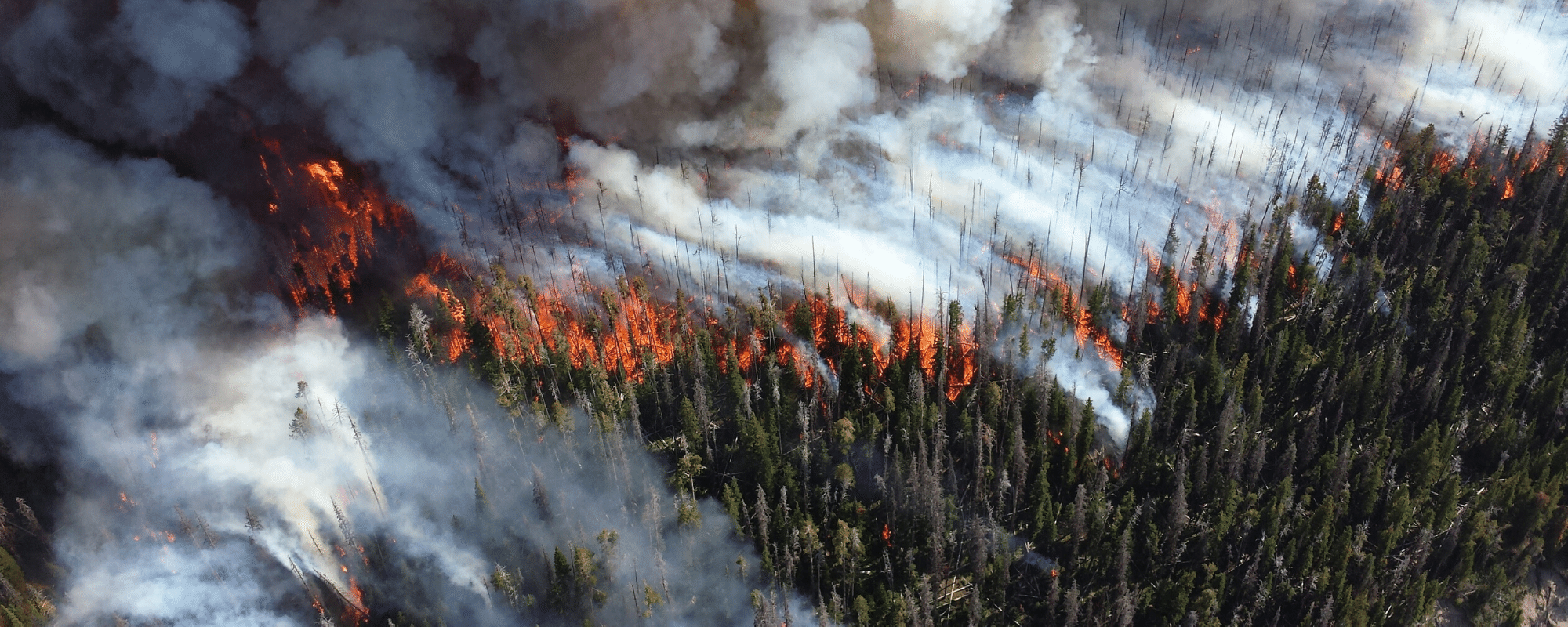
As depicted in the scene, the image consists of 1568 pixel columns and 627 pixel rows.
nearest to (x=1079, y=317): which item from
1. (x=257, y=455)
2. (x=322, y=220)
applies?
(x=257, y=455)

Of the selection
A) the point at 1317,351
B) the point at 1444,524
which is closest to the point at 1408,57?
the point at 1317,351

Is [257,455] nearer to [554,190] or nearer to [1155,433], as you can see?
[554,190]

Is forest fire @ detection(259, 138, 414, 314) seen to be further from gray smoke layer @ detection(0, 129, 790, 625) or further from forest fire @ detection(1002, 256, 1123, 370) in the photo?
forest fire @ detection(1002, 256, 1123, 370)

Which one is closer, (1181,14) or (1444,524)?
(1444,524)

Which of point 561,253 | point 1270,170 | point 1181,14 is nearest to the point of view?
point 561,253

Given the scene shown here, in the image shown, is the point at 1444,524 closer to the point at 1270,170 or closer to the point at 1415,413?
the point at 1415,413

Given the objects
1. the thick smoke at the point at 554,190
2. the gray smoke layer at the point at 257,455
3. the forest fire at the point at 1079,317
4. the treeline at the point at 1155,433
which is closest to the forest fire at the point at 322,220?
the thick smoke at the point at 554,190
